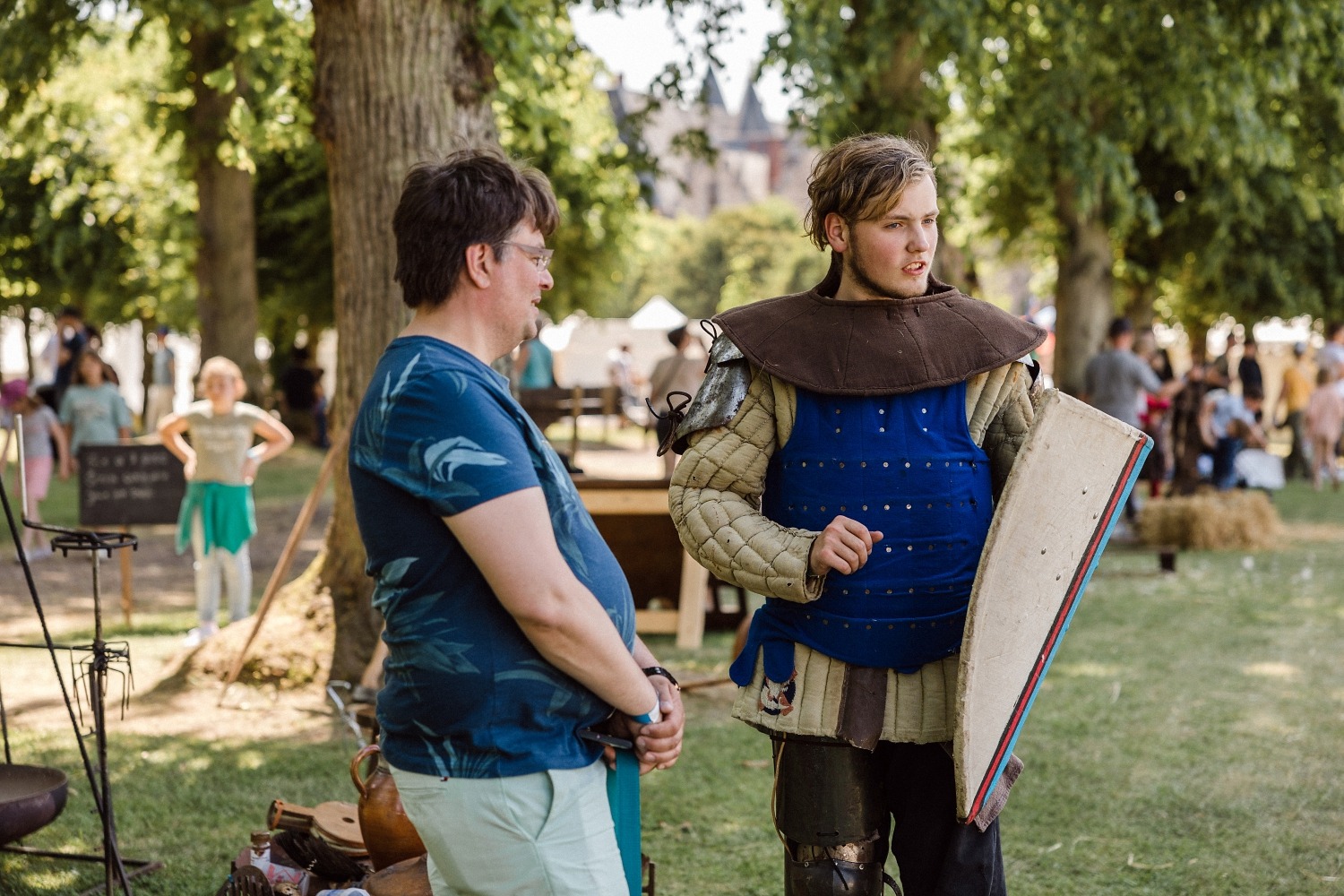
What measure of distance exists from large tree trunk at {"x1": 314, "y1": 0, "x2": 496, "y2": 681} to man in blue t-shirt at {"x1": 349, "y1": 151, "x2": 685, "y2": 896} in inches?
139

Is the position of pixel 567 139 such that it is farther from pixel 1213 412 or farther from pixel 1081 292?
pixel 1213 412

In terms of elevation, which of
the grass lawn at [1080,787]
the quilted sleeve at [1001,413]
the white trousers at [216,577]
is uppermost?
the quilted sleeve at [1001,413]

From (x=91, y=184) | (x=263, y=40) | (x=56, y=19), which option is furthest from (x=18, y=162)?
(x=263, y=40)

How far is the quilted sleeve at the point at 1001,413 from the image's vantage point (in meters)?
2.56

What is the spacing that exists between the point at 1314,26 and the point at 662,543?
5474 mm

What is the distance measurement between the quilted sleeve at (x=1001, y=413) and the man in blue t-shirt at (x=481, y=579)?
3.01 ft

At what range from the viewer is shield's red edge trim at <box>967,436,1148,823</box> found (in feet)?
7.95

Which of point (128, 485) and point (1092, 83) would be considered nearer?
point (128, 485)

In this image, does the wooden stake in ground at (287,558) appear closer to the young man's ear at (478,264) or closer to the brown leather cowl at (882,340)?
the brown leather cowl at (882,340)

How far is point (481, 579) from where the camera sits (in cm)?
188

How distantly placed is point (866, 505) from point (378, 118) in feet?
11.8

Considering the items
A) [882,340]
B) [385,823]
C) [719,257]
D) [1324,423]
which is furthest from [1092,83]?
[719,257]

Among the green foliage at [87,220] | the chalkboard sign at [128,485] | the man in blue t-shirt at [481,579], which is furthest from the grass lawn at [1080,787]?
the green foliage at [87,220]

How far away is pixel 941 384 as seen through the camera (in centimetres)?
246
